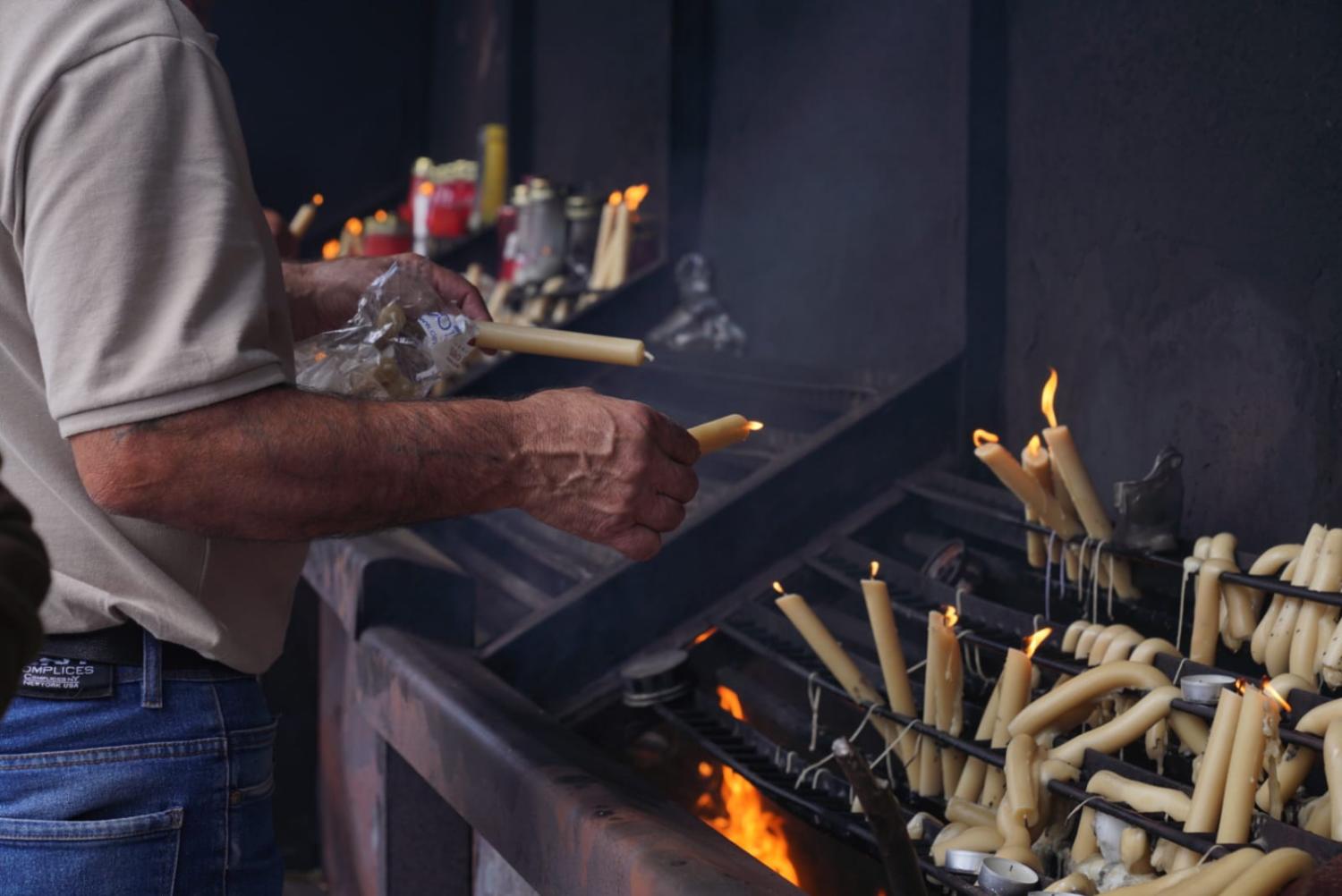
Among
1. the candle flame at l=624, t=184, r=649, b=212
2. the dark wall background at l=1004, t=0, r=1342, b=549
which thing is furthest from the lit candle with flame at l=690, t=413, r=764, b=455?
the candle flame at l=624, t=184, r=649, b=212

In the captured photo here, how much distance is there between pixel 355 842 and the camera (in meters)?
3.31

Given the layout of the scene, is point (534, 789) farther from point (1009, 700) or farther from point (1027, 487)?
point (1027, 487)

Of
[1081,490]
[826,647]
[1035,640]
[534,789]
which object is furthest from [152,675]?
[1081,490]

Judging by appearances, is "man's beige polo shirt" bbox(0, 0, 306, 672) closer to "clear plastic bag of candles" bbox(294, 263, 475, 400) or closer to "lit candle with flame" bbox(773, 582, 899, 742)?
"clear plastic bag of candles" bbox(294, 263, 475, 400)

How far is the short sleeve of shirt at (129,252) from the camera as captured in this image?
1192mm

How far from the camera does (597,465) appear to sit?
143 centimetres

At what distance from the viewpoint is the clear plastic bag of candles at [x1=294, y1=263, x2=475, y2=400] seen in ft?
5.72

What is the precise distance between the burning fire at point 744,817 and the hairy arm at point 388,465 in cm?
87

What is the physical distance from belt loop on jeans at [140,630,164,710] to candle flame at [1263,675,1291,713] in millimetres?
1290

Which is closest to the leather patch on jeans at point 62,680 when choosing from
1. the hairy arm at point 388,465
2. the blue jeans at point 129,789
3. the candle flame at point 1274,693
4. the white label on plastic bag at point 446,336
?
the blue jeans at point 129,789

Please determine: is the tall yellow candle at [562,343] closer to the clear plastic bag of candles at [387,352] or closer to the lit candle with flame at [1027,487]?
the clear plastic bag of candles at [387,352]

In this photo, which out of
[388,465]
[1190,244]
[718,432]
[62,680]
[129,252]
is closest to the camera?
[129,252]

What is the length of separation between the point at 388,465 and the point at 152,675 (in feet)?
1.35

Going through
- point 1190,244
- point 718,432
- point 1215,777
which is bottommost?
point 1215,777
